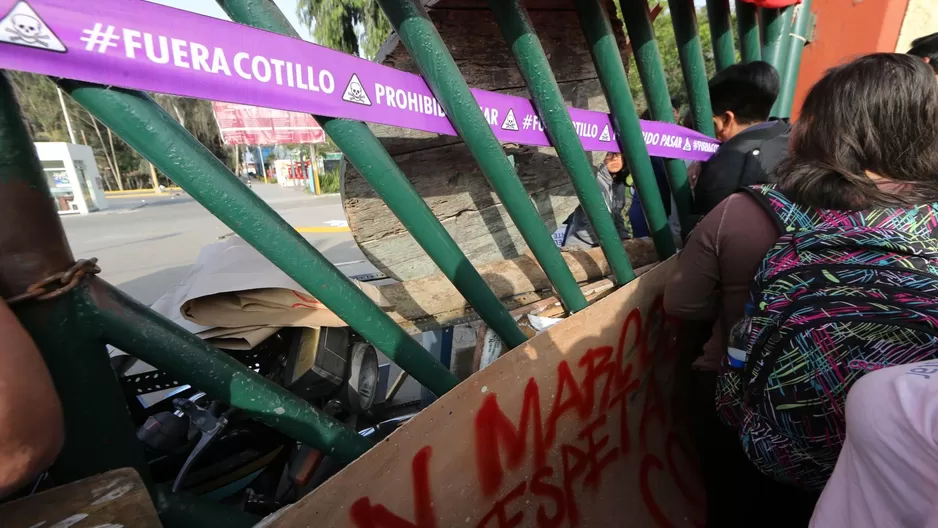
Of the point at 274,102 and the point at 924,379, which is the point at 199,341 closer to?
the point at 274,102

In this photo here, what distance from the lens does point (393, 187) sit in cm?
114

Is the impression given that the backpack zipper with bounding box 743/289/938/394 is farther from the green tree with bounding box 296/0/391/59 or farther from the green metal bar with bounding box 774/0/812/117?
the green tree with bounding box 296/0/391/59

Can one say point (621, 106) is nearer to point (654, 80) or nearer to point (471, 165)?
point (654, 80)

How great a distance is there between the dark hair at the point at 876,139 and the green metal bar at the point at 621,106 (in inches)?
25.1

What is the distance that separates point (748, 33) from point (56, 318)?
2.99 metres

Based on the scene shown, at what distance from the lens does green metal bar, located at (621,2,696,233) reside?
5.74 feet

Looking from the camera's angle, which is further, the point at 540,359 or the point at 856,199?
the point at 540,359

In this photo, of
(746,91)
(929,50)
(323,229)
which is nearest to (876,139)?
(746,91)

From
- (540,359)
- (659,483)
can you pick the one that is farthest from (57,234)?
(659,483)

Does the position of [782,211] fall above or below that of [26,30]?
below

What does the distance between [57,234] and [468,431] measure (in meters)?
0.92

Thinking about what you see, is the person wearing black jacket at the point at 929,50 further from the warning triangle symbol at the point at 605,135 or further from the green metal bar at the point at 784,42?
the warning triangle symbol at the point at 605,135

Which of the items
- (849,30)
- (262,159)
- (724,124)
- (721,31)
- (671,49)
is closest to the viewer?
(724,124)

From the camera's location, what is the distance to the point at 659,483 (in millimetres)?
1853
